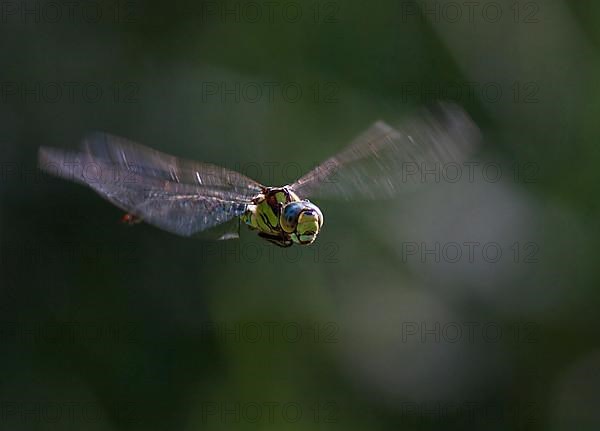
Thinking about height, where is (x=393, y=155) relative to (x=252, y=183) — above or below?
below

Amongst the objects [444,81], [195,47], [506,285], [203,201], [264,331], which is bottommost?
[506,285]

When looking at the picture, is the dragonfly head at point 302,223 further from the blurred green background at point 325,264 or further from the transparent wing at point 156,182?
the blurred green background at point 325,264

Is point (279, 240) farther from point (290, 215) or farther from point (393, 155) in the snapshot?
point (393, 155)

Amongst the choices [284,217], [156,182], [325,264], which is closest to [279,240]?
[284,217]

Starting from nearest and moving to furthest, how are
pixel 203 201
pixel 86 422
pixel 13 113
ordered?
1. pixel 203 201
2. pixel 86 422
3. pixel 13 113

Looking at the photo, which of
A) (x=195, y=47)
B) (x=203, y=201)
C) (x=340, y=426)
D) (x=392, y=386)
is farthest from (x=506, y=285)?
(x=203, y=201)

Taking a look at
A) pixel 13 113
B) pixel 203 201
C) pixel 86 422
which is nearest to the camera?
pixel 203 201

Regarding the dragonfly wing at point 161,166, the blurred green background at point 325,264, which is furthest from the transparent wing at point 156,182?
the blurred green background at point 325,264

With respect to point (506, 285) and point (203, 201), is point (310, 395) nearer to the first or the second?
point (506, 285)
